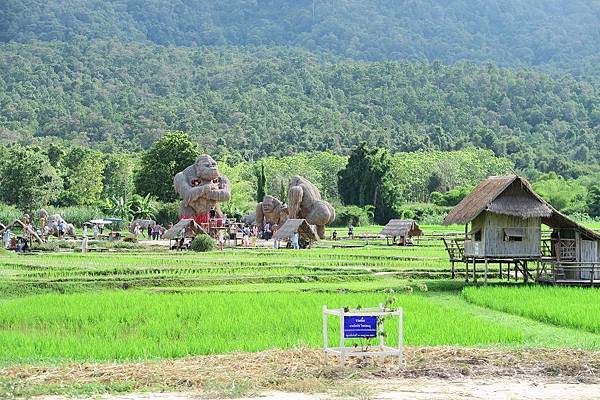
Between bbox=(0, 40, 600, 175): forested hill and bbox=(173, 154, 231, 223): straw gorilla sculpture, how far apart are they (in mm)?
65692

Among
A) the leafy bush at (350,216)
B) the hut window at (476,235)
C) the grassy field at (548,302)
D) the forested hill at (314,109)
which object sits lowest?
the grassy field at (548,302)

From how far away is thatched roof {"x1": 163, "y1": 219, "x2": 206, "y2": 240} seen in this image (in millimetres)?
51594

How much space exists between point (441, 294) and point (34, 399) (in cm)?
1949

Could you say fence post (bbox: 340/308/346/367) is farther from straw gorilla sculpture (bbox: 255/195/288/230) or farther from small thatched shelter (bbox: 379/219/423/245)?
straw gorilla sculpture (bbox: 255/195/288/230)

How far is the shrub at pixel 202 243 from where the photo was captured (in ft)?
160

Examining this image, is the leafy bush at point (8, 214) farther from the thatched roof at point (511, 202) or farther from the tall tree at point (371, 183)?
the thatched roof at point (511, 202)

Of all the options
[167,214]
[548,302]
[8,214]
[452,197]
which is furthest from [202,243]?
[452,197]

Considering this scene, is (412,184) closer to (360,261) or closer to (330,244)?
(330,244)

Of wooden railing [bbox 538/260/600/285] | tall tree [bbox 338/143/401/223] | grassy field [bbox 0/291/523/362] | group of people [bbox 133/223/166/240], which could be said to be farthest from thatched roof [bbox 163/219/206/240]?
tall tree [bbox 338/143/401/223]

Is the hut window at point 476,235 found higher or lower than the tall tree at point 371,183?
lower

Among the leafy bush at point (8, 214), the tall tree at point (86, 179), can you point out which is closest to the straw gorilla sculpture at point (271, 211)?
the leafy bush at point (8, 214)

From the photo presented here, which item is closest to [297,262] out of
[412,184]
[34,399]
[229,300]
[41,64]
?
[229,300]

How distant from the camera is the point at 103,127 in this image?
502 ft

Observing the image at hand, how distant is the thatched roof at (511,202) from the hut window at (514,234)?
2.88ft
